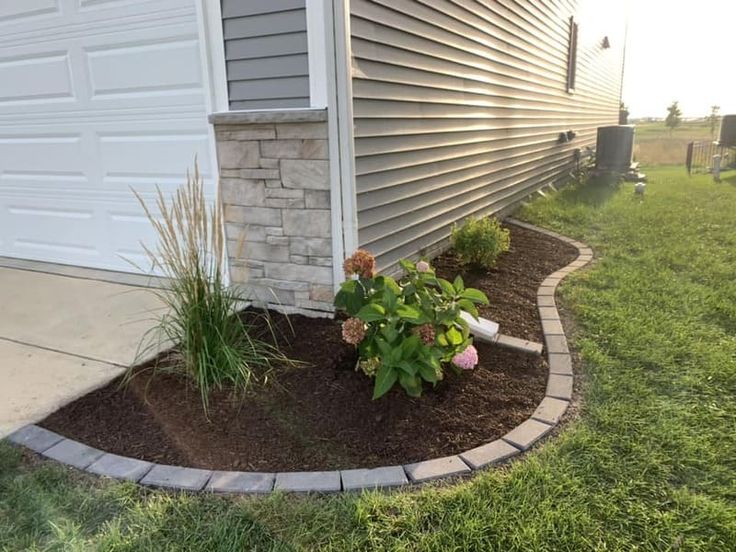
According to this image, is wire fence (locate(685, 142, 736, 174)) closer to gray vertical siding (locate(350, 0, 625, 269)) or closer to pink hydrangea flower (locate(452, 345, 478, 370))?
gray vertical siding (locate(350, 0, 625, 269))

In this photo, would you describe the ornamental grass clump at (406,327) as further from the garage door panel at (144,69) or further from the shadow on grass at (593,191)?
the shadow on grass at (593,191)

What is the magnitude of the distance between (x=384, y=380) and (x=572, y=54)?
912cm

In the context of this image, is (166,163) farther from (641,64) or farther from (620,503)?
(641,64)

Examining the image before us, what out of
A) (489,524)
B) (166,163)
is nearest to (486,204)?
(166,163)

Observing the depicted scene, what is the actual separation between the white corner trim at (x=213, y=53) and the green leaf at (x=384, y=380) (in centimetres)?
183

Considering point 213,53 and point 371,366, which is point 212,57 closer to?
point 213,53

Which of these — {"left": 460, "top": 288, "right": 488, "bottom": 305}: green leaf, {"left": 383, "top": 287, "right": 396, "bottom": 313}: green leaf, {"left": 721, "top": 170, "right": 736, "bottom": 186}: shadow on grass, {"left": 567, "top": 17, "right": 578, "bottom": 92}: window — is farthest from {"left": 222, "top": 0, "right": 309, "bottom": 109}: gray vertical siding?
{"left": 721, "top": 170, "right": 736, "bottom": 186}: shadow on grass

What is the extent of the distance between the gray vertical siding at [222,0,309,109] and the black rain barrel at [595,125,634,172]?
891cm

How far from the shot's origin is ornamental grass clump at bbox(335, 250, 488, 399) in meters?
2.21

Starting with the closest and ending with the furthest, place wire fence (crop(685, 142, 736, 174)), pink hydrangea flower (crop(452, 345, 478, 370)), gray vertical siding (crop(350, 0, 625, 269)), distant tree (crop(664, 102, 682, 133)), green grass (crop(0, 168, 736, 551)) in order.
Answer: green grass (crop(0, 168, 736, 551)) < pink hydrangea flower (crop(452, 345, 478, 370)) < gray vertical siding (crop(350, 0, 625, 269)) < wire fence (crop(685, 142, 736, 174)) < distant tree (crop(664, 102, 682, 133))

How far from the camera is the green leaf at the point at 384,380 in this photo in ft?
7.10

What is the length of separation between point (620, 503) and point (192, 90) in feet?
10.2

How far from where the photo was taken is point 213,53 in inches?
119

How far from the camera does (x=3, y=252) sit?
4711 mm
